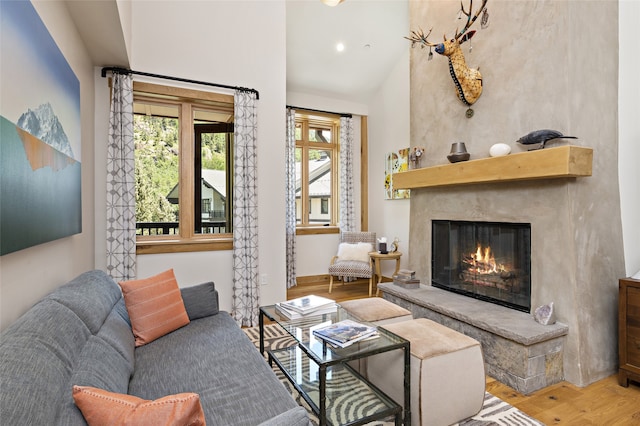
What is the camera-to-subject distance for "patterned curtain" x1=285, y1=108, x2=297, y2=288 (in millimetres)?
5070

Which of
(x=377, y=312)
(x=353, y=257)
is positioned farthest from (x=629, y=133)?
(x=353, y=257)

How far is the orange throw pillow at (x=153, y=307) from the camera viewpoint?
6.64 feet

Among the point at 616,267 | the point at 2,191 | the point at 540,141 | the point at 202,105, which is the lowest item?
the point at 616,267

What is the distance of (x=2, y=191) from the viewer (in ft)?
3.82

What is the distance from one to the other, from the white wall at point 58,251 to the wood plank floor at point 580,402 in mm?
2660

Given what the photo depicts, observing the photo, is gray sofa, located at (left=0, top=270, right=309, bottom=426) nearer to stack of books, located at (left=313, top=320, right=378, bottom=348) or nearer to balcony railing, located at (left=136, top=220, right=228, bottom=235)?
stack of books, located at (left=313, top=320, right=378, bottom=348)

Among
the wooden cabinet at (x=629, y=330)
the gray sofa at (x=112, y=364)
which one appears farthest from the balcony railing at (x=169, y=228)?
the wooden cabinet at (x=629, y=330)

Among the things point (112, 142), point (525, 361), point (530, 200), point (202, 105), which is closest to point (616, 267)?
point (530, 200)

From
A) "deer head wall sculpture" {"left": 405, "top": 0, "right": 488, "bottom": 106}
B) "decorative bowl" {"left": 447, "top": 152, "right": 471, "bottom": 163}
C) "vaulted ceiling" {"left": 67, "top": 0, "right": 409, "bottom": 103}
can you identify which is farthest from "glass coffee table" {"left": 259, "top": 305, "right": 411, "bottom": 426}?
"vaulted ceiling" {"left": 67, "top": 0, "right": 409, "bottom": 103}

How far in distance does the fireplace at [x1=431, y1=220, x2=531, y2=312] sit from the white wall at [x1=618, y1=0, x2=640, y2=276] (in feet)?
2.34

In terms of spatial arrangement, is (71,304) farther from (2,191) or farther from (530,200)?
(530,200)

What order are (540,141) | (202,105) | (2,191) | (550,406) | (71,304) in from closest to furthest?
(2,191), (71,304), (550,406), (540,141), (202,105)

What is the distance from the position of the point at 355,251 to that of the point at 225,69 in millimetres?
2978

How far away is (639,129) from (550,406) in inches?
86.1
